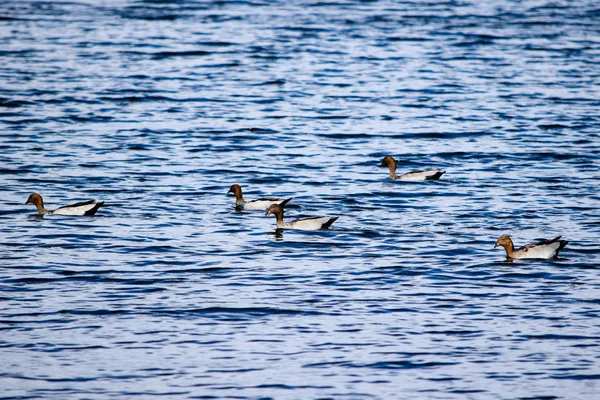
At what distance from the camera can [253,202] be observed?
22891 millimetres

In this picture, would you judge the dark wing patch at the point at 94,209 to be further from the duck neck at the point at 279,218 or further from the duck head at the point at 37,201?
the duck neck at the point at 279,218

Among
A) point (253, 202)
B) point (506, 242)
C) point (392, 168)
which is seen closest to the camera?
point (506, 242)

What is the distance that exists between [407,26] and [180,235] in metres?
38.1

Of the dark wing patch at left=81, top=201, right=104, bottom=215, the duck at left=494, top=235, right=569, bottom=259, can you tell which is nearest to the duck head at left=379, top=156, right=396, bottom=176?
the dark wing patch at left=81, top=201, right=104, bottom=215

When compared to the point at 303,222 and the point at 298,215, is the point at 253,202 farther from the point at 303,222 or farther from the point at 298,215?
the point at 303,222

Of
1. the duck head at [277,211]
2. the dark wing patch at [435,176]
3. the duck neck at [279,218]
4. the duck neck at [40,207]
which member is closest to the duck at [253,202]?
the duck head at [277,211]

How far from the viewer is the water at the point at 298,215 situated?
13617 mm

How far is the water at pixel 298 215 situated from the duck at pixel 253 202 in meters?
0.27

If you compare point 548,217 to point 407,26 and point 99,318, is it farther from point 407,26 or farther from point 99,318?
point 407,26

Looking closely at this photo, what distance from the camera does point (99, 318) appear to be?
602 inches

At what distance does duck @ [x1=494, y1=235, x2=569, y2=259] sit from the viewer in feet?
59.5

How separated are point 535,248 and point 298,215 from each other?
6.19 meters

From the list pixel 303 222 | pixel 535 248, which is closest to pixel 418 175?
pixel 303 222

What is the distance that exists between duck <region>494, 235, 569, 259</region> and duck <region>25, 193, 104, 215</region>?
8.48m
